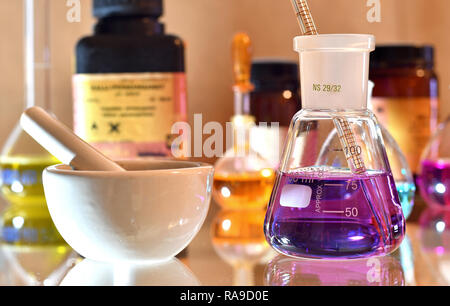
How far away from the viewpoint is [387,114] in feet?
3.09

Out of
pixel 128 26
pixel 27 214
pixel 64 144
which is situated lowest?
pixel 27 214

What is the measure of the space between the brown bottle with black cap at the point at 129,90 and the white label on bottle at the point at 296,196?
283mm

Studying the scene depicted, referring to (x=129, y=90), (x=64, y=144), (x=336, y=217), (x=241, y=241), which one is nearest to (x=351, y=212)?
(x=336, y=217)

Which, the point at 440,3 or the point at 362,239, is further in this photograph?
the point at 440,3

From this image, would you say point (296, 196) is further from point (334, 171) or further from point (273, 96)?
point (273, 96)

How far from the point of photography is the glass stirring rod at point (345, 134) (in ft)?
1.93

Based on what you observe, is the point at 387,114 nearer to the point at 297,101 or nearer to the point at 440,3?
the point at 297,101

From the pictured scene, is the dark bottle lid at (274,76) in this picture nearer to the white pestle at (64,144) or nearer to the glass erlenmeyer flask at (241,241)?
the glass erlenmeyer flask at (241,241)

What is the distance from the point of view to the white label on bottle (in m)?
0.57

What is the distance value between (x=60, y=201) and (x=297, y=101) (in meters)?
0.46

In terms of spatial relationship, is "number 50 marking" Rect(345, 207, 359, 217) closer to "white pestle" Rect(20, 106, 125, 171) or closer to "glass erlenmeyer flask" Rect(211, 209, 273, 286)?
"glass erlenmeyer flask" Rect(211, 209, 273, 286)

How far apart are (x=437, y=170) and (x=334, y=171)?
1.03 ft

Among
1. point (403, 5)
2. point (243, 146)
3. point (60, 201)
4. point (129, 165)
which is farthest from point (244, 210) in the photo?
point (403, 5)

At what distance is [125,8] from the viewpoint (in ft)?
2.78
